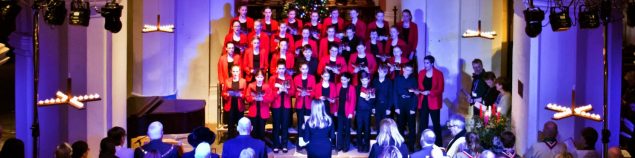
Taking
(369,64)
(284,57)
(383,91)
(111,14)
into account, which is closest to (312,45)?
(284,57)

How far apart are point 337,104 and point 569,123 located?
315cm

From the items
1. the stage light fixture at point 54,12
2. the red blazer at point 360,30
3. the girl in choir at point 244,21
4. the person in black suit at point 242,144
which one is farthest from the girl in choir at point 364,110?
the stage light fixture at point 54,12

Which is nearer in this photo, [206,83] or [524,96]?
[524,96]

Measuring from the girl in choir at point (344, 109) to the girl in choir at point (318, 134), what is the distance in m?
1.99

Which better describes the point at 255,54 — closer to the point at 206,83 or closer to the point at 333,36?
the point at 333,36

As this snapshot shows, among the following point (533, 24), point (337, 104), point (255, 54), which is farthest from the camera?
point (255, 54)

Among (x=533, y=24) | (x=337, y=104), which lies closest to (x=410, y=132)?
(x=337, y=104)

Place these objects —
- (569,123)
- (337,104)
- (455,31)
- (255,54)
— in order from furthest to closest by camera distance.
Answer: (455,31)
(255,54)
(337,104)
(569,123)

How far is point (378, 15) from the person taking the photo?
12961 millimetres

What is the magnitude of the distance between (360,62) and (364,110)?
2.55ft

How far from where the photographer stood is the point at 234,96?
11.9m

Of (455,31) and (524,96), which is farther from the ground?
(455,31)

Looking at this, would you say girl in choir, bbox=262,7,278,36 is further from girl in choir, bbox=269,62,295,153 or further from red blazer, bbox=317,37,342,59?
girl in choir, bbox=269,62,295,153

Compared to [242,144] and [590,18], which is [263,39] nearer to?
[242,144]
